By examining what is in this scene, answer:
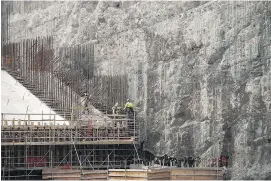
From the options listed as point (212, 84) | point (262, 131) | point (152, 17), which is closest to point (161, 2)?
point (152, 17)

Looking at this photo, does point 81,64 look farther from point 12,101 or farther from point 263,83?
point 263,83

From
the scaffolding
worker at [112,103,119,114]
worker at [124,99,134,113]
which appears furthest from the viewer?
worker at [112,103,119,114]

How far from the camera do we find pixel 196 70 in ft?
126

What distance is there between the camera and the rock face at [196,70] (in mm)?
36438

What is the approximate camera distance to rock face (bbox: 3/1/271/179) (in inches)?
1435

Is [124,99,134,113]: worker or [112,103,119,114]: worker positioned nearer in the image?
[124,99,134,113]: worker

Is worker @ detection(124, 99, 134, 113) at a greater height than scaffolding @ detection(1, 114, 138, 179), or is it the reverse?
worker @ detection(124, 99, 134, 113)

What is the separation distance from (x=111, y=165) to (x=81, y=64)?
8.76 m

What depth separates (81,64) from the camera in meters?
43.4

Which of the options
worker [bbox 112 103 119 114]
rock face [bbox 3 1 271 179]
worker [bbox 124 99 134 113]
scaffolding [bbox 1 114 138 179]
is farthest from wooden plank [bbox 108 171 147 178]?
rock face [bbox 3 1 271 179]

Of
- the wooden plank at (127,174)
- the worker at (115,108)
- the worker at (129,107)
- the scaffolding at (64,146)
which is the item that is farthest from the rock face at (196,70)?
the wooden plank at (127,174)

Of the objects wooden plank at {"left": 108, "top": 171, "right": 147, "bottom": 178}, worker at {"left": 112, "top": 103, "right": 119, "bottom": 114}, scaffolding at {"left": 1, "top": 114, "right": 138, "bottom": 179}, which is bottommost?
wooden plank at {"left": 108, "top": 171, "right": 147, "bottom": 178}

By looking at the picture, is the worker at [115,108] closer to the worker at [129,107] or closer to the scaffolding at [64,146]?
the worker at [129,107]

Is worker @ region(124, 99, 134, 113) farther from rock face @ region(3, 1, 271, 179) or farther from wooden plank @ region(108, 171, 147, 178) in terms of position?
wooden plank @ region(108, 171, 147, 178)
